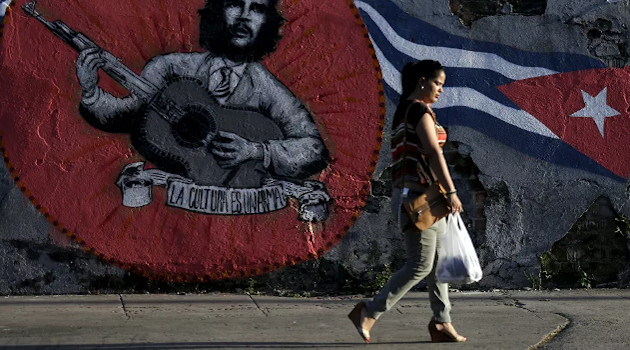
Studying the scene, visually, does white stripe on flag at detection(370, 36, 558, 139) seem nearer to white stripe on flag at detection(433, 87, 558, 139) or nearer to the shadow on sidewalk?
white stripe on flag at detection(433, 87, 558, 139)

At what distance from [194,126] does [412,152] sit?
218 centimetres

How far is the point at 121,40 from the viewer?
22.4 ft

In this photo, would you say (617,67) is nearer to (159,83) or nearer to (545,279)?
(545,279)

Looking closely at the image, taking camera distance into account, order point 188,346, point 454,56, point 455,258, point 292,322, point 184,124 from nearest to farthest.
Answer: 1. point 188,346
2. point 455,258
3. point 292,322
4. point 184,124
5. point 454,56

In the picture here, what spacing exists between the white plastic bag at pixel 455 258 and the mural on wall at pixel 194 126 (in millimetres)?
1801

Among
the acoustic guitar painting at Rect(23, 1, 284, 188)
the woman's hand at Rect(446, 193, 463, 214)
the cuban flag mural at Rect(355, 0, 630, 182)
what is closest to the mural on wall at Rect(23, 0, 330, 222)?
the acoustic guitar painting at Rect(23, 1, 284, 188)

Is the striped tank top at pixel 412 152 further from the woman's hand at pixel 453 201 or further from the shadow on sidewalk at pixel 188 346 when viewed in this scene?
the shadow on sidewalk at pixel 188 346

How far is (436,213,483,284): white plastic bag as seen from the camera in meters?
5.26

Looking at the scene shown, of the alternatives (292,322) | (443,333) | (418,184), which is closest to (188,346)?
(292,322)

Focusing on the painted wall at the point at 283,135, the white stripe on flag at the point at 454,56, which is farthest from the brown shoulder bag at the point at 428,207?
the white stripe on flag at the point at 454,56

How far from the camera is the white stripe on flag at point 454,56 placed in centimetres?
712

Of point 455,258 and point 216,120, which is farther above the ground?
A: point 216,120

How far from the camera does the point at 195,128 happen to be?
22.7 ft

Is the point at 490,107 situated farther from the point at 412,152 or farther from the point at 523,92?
the point at 412,152
